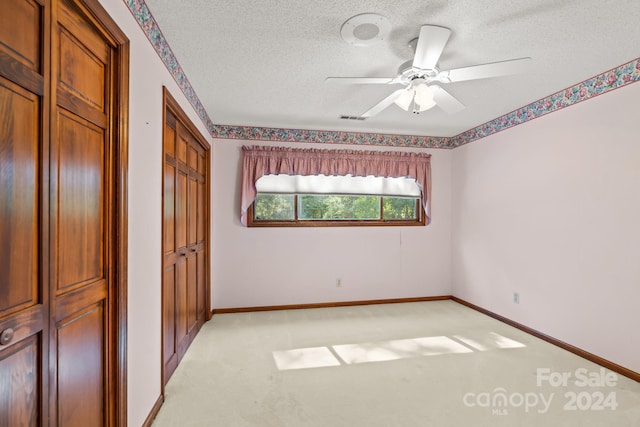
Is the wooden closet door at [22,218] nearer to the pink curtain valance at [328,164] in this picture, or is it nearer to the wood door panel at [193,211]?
the wood door panel at [193,211]

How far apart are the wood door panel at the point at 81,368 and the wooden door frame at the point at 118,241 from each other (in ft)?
0.15

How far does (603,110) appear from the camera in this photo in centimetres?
265

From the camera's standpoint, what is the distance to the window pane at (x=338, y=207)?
4.31 m

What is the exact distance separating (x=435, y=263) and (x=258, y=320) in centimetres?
268

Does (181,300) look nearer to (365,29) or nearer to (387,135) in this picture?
(365,29)

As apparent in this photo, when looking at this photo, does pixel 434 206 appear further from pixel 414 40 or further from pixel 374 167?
pixel 414 40

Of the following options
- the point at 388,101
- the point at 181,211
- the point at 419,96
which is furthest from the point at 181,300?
the point at 419,96

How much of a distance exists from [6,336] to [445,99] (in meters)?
2.66

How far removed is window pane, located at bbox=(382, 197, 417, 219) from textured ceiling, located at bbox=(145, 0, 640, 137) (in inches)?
67.6

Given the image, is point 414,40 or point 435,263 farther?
point 435,263

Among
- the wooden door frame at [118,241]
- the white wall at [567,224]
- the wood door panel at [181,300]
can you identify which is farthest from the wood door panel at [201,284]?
the white wall at [567,224]

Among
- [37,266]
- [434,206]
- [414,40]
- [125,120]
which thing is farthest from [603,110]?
[37,266]

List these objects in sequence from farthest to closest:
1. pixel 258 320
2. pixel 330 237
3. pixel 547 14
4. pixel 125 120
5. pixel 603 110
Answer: pixel 330 237 → pixel 258 320 → pixel 603 110 → pixel 547 14 → pixel 125 120

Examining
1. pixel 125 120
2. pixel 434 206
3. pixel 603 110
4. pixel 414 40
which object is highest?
pixel 414 40
